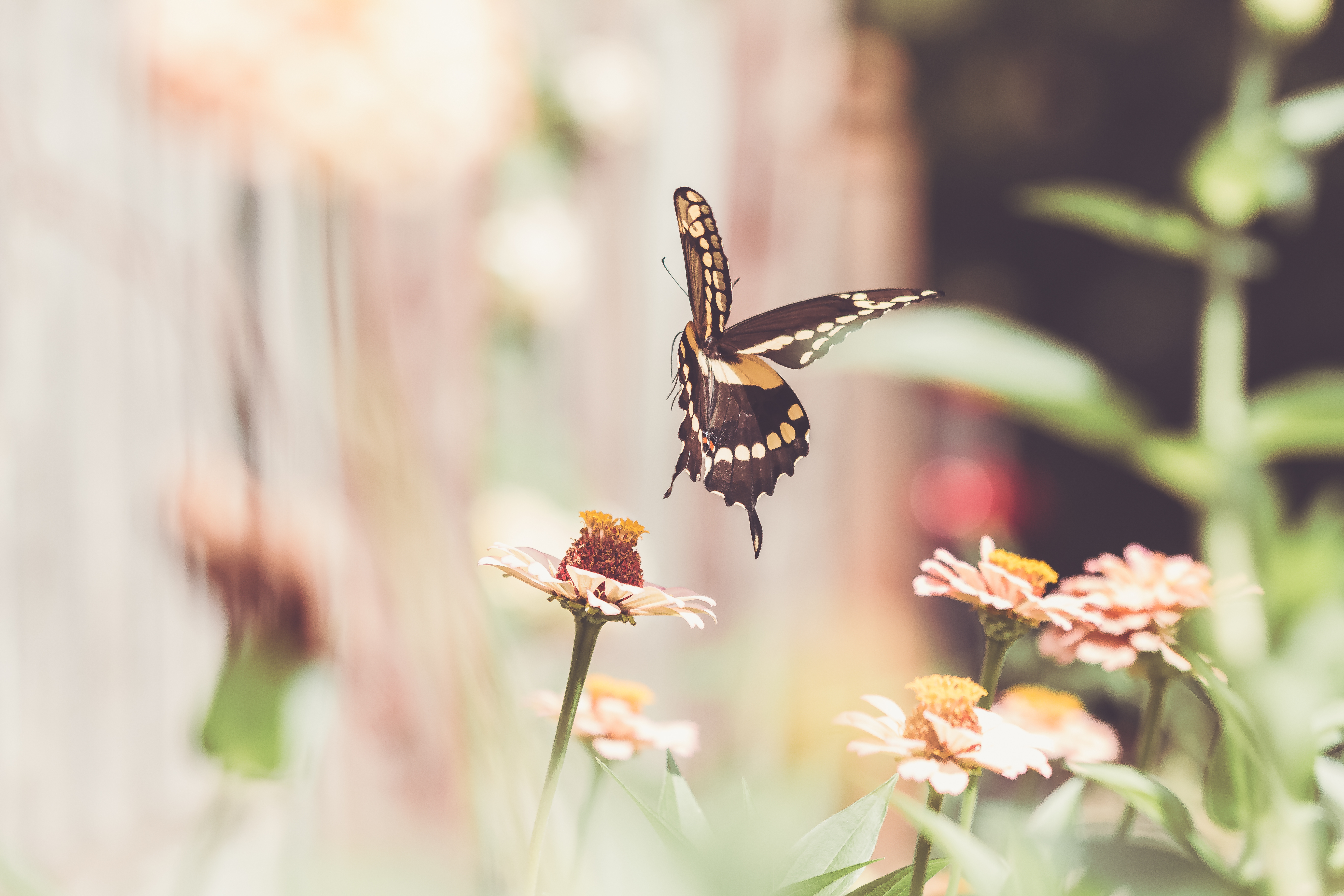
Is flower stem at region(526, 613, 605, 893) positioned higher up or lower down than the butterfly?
lower down

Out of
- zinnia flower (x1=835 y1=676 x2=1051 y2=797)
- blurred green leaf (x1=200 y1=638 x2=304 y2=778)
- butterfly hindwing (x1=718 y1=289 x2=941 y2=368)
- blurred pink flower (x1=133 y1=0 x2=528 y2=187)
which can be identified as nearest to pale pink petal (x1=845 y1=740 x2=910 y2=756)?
zinnia flower (x1=835 y1=676 x2=1051 y2=797)

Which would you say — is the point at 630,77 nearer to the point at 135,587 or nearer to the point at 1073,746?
the point at 135,587

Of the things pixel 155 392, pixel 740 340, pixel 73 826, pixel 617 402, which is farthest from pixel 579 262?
pixel 740 340

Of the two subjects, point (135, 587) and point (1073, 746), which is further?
point (135, 587)

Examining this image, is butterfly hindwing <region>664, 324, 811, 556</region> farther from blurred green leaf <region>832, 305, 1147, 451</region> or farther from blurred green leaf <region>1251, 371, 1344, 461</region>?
blurred green leaf <region>1251, 371, 1344, 461</region>

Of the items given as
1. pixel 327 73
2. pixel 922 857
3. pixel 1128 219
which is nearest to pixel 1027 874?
pixel 922 857

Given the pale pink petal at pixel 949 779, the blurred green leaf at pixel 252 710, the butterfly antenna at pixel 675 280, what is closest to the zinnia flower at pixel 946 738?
the pale pink petal at pixel 949 779

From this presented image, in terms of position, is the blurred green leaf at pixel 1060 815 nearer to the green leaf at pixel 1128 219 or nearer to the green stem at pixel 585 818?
the green stem at pixel 585 818
